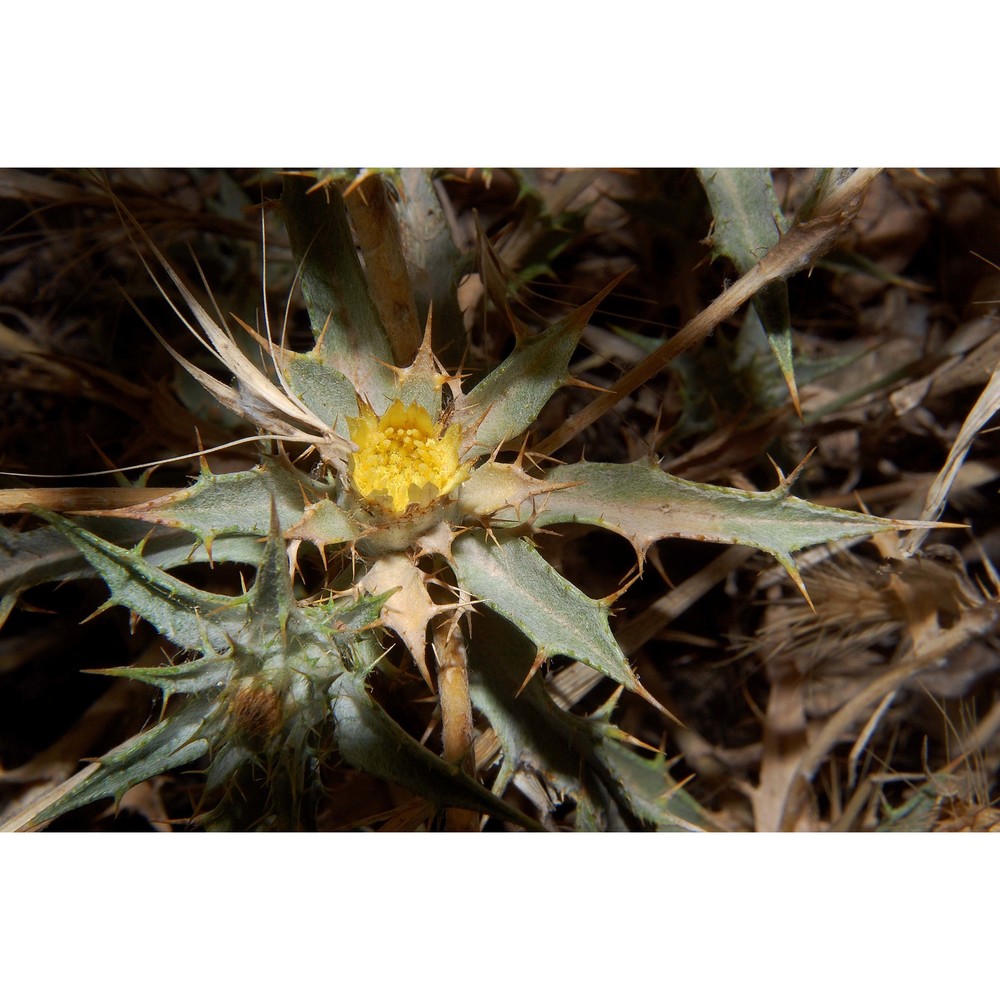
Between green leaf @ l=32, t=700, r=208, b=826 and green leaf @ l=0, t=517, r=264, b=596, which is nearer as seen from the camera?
green leaf @ l=32, t=700, r=208, b=826

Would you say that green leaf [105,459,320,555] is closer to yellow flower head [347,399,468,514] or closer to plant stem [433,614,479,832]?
yellow flower head [347,399,468,514]

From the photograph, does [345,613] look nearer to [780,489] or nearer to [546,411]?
[780,489]

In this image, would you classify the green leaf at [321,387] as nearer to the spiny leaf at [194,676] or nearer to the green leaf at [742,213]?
the spiny leaf at [194,676]

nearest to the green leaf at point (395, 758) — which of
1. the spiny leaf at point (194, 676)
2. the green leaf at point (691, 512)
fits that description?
the spiny leaf at point (194, 676)

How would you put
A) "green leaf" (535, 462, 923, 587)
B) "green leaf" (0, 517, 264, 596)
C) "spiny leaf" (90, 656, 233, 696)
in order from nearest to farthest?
"spiny leaf" (90, 656, 233, 696) → "green leaf" (535, 462, 923, 587) → "green leaf" (0, 517, 264, 596)

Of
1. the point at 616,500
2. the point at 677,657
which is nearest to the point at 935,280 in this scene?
the point at 677,657

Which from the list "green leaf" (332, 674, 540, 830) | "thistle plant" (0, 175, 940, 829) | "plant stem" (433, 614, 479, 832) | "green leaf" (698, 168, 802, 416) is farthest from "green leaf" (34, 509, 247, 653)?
"green leaf" (698, 168, 802, 416)

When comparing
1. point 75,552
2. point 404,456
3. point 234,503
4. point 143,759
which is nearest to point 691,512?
point 404,456
